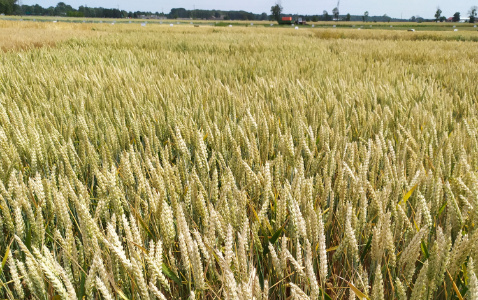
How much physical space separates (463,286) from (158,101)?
1.62 metres

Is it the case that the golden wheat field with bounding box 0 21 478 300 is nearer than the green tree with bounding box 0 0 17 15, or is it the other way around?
the golden wheat field with bounding box 0 21 478 300

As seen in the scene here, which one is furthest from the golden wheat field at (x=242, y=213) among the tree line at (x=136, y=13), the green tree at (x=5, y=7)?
the green tree at (x=5, y=7)

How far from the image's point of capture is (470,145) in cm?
109

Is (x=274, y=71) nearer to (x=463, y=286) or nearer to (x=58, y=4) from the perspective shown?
(x=463, y=286)

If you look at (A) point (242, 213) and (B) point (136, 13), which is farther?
(B) point (136, 13)

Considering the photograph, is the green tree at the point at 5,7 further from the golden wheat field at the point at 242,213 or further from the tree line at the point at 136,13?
the golden wheat field at the point at 242,213

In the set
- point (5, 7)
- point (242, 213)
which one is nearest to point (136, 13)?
point (5, 7)

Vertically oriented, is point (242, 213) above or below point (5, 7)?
below

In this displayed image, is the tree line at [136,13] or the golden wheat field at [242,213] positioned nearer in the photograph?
the golden wheat field at [242,213]

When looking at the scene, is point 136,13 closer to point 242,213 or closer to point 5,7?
point 5,7

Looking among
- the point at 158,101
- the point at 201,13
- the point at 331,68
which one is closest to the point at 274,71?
the point at 331,68

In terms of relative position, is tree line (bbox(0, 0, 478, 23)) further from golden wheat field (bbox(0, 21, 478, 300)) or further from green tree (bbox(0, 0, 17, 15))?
golden wheat field (bbox(0, 21, 478, 300))

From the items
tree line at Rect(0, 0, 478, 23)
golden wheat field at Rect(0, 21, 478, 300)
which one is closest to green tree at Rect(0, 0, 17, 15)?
tree line at Rect(0, 0, 478, 23)

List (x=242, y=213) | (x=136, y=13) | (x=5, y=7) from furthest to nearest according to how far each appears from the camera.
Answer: (x=136, y=13) < (x=5, y=7) < (x=242, y=213)
